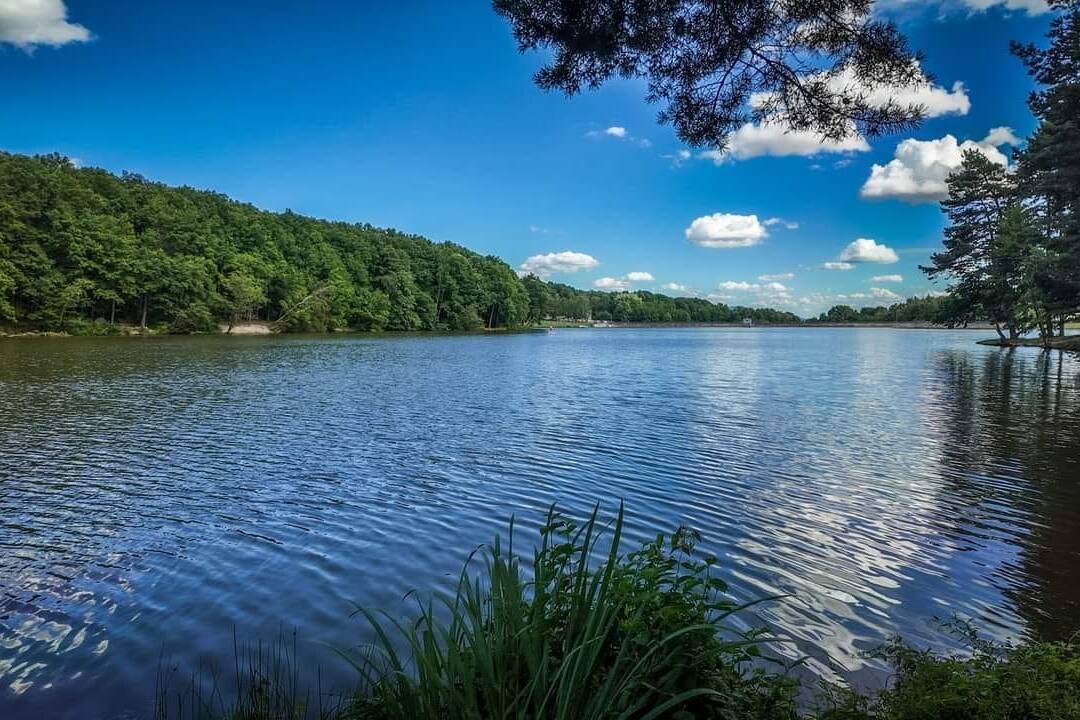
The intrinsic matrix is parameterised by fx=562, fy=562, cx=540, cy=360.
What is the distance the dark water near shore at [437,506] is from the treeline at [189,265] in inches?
1736

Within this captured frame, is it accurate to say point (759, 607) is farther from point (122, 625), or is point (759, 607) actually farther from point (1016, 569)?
point (122, 625)

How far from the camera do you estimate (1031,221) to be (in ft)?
122

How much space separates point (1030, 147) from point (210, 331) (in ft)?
261

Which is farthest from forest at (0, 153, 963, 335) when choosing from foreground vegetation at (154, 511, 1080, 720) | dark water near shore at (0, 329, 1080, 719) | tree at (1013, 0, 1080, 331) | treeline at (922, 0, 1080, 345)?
foreground vegetation at (154, 511, 1080, 720)

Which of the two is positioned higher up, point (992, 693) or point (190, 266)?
point (190, 266)

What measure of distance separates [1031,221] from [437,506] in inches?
1791

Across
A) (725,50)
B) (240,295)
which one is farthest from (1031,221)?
(240,295)

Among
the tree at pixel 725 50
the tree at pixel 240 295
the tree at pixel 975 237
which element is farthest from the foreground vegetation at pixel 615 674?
the tree at pixel 240 295

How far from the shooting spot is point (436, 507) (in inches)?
382

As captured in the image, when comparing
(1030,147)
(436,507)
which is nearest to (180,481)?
(436,507)

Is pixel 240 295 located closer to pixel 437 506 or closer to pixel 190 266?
pixel 190 266

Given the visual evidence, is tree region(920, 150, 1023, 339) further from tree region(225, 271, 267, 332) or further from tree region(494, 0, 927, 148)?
tree region(225, 271, 267, 332)

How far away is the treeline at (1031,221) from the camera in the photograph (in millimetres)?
17719

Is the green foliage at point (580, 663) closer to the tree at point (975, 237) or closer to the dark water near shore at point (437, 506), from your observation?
the dark water near shore at point (437, 506)
